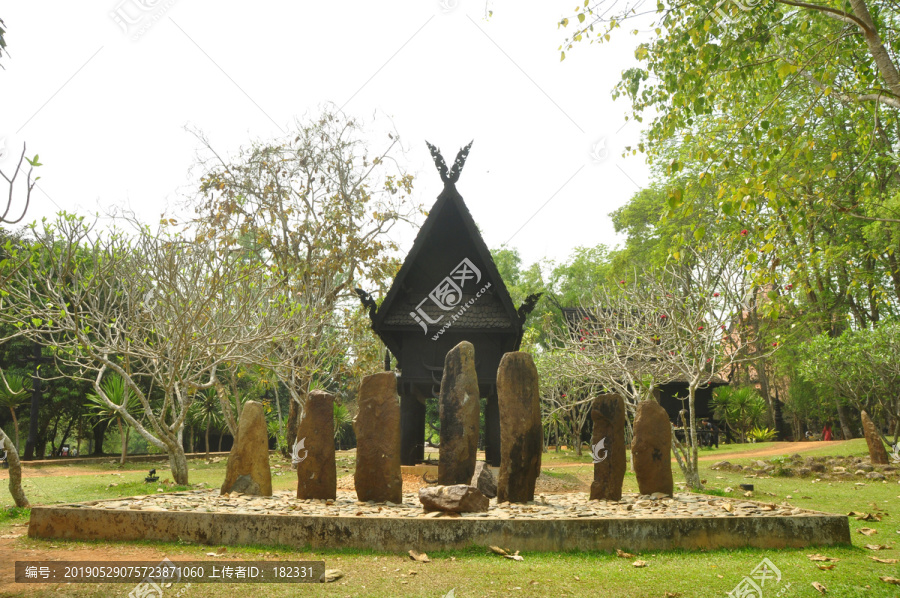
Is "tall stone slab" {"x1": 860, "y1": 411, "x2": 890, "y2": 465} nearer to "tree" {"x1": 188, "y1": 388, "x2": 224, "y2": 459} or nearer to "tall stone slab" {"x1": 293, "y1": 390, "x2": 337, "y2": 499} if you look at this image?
"tall stone slab" {"x1": 293, "y1": 390, "x2": 337, "y2": 499}

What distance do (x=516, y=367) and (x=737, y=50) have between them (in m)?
5.24

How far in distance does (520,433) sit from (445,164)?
797 cm

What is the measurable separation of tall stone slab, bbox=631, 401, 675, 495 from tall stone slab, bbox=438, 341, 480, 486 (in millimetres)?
2460

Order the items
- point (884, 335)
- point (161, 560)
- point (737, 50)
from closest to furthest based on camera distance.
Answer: point (161, 560)
point (737, 50)
point (884, 335)

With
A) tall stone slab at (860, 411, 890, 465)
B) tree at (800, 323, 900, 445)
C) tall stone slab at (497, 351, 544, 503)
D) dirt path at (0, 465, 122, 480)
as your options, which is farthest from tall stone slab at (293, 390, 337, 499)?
tree at (800, 323, 900, 445)

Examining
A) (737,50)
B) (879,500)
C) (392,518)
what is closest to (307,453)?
(392,518)

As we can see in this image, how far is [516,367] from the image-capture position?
26.0 feet

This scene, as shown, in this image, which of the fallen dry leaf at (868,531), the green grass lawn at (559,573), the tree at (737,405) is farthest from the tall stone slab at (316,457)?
the tree at (737,405)

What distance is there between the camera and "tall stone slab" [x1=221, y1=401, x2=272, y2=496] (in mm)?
8375

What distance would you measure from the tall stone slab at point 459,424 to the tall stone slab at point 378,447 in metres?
0.66

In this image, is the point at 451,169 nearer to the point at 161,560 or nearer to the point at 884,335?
the point at 161,560

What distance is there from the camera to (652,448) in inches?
334

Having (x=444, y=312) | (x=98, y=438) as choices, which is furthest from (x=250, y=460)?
(x=98, y=438)

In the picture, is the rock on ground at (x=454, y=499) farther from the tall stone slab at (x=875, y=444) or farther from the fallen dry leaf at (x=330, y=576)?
the tall stone slab at (x=875, y=444)
